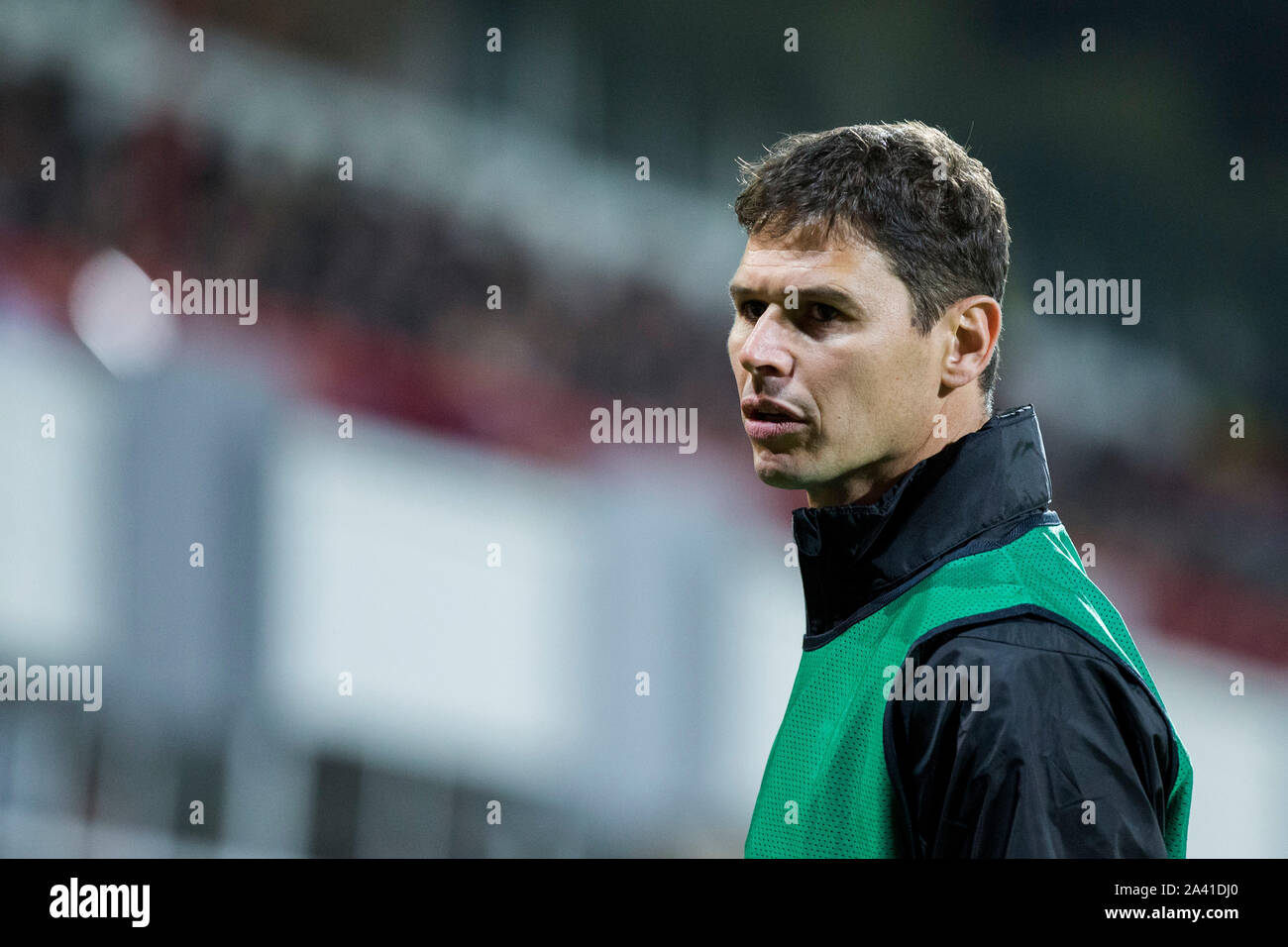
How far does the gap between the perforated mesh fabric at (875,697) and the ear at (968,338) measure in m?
0.25

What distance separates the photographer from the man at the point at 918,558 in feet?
→ 4.37

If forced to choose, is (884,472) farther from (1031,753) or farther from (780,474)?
(1031,753)

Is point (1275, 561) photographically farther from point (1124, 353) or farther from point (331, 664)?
point (331, 664)

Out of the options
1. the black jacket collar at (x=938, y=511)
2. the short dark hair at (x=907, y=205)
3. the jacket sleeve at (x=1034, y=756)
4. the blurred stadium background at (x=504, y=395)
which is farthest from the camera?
the blurred stadium background at (x=504, y=395)

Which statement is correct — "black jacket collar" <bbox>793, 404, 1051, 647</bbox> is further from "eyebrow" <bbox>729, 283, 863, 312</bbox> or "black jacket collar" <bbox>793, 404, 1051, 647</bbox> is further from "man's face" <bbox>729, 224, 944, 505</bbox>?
"eyebrow" <bbox>729, 283, 863, 312</bbox>

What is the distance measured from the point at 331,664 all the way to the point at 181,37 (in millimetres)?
3437

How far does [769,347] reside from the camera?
5.79 feet

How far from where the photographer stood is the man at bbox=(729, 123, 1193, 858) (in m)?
1.33

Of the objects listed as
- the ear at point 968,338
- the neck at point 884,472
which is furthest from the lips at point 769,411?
the ear at point 968,338

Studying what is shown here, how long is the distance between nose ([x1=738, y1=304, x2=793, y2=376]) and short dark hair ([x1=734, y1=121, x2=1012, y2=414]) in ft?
0.37

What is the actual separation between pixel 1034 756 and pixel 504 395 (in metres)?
5.61

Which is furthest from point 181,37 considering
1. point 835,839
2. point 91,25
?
point 835,839

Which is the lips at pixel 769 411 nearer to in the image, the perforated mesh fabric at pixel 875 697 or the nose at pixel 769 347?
the nose at pixel 769 347

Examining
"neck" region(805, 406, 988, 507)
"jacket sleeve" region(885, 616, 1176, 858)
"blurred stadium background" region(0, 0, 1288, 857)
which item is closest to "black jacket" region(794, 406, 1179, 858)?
"jacket sleeve" region(885, 616, 1176, 858)
